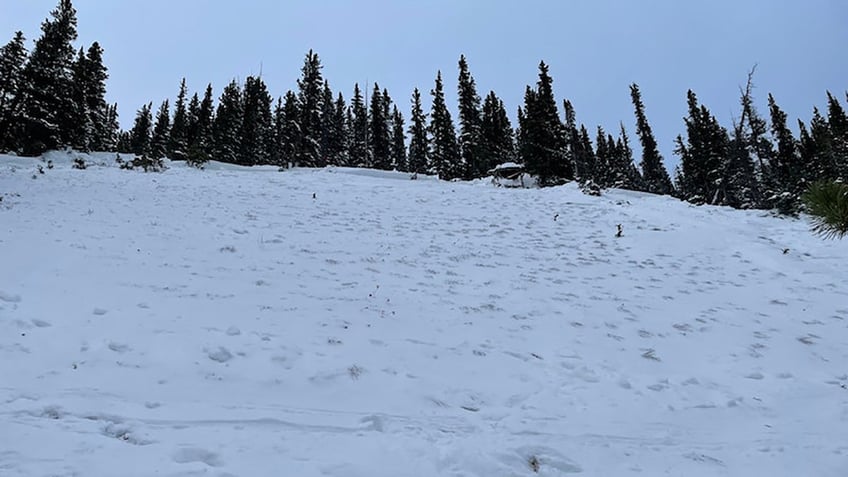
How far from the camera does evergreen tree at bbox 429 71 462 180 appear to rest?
45438mm

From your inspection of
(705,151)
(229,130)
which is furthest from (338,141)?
(705,151)

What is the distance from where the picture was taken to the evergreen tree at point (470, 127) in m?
46.3

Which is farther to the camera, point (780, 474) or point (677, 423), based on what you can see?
point (677, 423)

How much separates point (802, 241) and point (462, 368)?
11995mm

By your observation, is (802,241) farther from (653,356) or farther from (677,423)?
(677,423)

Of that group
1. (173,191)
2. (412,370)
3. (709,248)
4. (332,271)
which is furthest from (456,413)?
(173,191)

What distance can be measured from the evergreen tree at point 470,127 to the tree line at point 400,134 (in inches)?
5.0

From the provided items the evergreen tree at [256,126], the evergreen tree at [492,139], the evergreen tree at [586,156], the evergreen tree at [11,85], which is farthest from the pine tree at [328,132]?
the evergreen tree at [586,156]

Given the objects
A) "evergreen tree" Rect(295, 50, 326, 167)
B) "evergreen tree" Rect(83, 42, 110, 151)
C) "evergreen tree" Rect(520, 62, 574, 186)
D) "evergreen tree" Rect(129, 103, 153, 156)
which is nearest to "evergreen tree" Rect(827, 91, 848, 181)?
"evergreen tree" Rect(520, 62, 574, 186)

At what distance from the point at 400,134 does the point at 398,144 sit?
5.26 ft

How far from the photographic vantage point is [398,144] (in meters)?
64.0

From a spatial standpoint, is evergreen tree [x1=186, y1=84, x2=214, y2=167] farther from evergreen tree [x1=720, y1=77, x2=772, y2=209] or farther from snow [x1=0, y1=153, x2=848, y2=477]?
evergreen tree [x1=720, y1=77, x2=772, y2=209]

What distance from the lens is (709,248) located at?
11.4 m

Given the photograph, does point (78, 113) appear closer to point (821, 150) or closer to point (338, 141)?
point (338, 141)
